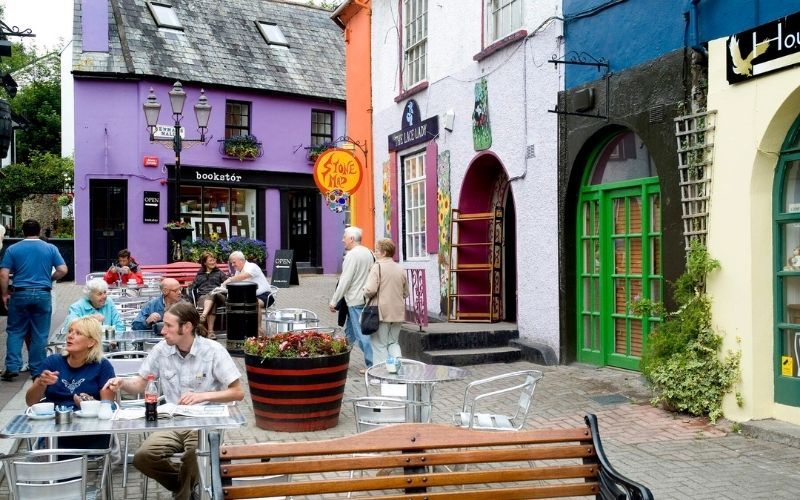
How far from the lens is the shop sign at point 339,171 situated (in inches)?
552

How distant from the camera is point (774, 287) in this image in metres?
7.23

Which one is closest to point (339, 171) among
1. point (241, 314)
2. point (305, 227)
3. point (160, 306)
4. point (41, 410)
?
point (241, 314)

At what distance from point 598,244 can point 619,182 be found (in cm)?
83

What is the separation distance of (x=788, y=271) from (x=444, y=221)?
6.73 meters

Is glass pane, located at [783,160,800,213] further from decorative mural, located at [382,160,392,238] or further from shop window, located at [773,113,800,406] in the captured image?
decorative mural, located at [382,160,392,238]

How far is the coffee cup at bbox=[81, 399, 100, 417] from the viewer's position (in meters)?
4.57

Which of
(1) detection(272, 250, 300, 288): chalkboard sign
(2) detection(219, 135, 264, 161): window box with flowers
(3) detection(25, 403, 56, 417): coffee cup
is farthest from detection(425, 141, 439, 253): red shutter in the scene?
(2) detection(219, 135, 264, 161): window box with flowers

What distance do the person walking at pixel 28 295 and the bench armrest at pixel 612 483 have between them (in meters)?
7.32

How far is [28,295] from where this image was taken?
9.32 m

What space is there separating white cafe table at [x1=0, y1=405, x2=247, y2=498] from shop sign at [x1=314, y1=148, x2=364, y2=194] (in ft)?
31.3

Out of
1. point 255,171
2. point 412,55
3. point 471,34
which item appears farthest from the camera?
point 255,171

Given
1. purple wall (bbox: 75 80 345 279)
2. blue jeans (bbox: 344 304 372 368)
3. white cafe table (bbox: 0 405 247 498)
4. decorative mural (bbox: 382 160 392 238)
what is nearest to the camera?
white cafe table (bbox: 0 405 247 498)

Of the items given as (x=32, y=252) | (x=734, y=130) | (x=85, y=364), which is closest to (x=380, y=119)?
(x=32, y=252)

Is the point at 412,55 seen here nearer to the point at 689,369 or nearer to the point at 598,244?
the point at 598,244
